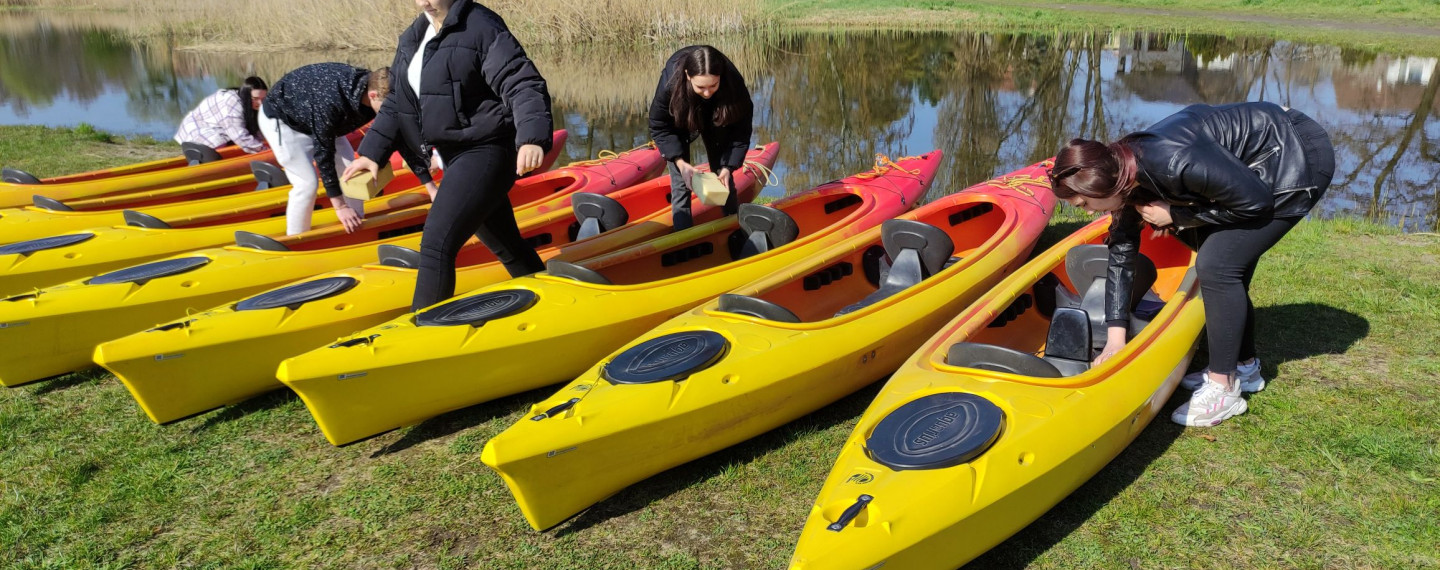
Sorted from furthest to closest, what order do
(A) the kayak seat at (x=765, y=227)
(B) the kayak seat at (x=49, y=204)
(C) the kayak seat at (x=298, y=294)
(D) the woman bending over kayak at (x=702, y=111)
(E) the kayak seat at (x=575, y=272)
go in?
(B) the kayak seat at (x=49, y=204) < (A) the kayak seat at (x=765, y=227) < (D) the woman bending over kayak at (x=702, y=111) < (E) the kayak seat at (x=575, y=272) < (C) the kayak seat at (x=298, y=294)

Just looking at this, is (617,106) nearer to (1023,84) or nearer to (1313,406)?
(1023,84)

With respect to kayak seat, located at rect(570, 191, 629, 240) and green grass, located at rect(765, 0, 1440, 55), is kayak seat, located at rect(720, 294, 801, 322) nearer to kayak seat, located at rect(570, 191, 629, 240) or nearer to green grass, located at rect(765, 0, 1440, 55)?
kayak seat, located at rect(570, 191, 629, 240)

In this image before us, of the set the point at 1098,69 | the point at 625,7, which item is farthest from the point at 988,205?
the point at 625,7

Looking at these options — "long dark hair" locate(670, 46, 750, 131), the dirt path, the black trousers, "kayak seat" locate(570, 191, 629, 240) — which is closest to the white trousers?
"kayak seat" locate(570, 191, 629, 240)

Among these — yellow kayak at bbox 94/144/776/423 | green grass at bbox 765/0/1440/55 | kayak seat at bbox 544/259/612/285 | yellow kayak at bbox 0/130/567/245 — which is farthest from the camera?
green grass at bbox 765/0/1440/55

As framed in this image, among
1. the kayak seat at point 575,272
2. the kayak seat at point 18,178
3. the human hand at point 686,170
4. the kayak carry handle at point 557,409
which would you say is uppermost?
the human hand at point 686,170

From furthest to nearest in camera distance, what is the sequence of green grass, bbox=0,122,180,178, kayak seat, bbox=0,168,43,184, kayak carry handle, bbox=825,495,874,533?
1. green grass, bbox=0,122,180,178
2. kayak seat, bbox=0,168,43,184
3. kayak carry handle, bbox=825,495,874,533

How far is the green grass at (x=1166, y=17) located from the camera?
653 inches

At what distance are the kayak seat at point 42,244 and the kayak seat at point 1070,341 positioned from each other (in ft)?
17.0

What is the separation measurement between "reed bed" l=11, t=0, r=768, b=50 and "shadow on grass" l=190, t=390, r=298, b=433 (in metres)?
12.4

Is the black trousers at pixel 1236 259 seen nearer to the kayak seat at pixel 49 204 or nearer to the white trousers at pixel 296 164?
the white trousers at pixel 296 164

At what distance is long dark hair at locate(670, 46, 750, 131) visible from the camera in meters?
4.30

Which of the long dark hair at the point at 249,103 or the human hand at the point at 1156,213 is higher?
the long dark hair at the point at 249,103

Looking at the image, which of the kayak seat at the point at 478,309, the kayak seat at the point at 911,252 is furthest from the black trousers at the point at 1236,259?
the kayak seat at the point at 478,309
